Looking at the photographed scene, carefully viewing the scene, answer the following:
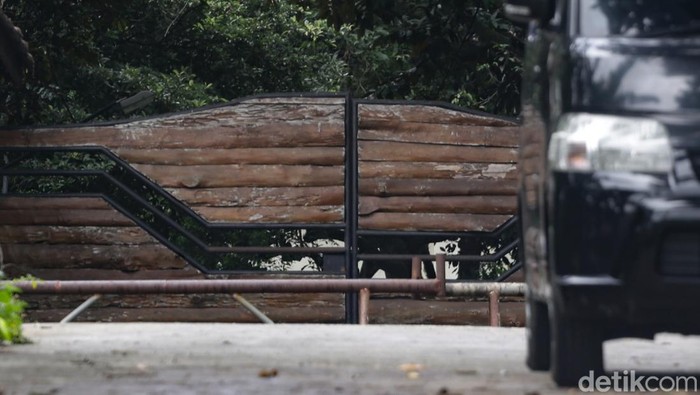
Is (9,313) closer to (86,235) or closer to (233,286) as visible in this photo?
(233,286)

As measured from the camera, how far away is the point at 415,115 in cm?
1478

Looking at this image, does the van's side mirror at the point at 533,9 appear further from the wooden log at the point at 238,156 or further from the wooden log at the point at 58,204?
the wooden log at the point at 58,204

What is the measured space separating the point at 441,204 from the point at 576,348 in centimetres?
795

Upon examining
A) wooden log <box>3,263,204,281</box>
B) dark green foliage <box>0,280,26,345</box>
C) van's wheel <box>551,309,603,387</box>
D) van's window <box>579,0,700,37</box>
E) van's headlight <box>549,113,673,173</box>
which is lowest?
wooden log <box>3,263,204,281</box>

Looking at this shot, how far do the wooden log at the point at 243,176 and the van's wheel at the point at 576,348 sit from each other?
7837 mm

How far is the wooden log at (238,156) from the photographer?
48.3 feet

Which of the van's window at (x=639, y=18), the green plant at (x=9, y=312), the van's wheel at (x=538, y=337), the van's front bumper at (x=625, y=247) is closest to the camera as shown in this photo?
the van's front bumper at (x=625, y=247)

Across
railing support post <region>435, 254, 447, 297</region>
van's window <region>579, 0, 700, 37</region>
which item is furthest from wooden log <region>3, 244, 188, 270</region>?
van's window <region>579, 0, 700, 37</region>

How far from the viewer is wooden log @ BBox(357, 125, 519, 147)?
14758 mm

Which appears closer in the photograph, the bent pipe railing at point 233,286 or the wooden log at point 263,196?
the bent pipe railing at point 233,286

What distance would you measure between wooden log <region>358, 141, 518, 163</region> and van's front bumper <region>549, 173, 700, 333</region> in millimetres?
8284

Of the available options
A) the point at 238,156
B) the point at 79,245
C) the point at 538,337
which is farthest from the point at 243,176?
the point at 538,337

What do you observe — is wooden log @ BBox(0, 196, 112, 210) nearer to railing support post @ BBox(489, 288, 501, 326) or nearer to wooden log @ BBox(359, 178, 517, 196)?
wooden log @ BBox(359, 178, 517, 196)

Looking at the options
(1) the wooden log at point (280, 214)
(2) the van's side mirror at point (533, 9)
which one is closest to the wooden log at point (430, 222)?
(1) the wooden log at point (280, 214)
